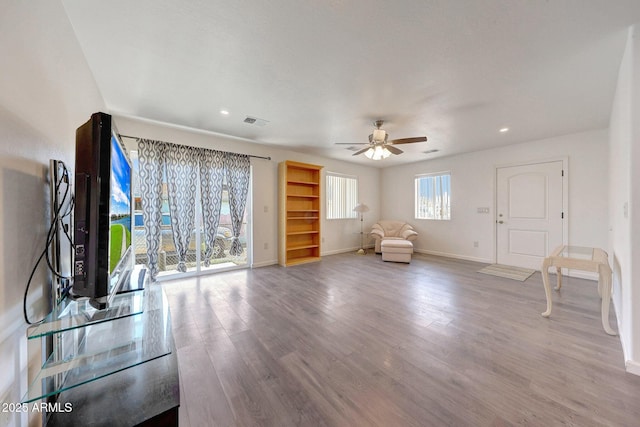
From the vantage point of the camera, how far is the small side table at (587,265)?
213 cm

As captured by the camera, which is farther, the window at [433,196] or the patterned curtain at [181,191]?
the window at [433,196]

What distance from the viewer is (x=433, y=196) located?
19.7 ft

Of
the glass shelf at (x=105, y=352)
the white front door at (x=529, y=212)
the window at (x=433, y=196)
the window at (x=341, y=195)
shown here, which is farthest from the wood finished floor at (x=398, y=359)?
the window at (x=341, y=195)

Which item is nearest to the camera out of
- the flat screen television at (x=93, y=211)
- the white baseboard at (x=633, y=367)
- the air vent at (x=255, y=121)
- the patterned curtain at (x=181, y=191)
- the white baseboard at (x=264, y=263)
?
the flat screen television at (x=93, y=211)

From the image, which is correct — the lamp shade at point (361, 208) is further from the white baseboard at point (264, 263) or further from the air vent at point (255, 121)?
the air vent at point (255, 121)

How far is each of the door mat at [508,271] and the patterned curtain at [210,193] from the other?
16.6ft

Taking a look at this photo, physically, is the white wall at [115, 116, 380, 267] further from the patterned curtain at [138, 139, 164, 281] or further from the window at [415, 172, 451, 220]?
the window at [415, 172, 451, 220]

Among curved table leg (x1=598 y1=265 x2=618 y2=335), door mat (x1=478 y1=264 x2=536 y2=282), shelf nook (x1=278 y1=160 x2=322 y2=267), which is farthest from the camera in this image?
shelf nook (x1=278 y1=160 x2=322 y2=267)

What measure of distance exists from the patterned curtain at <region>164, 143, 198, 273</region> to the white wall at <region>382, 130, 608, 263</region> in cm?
537

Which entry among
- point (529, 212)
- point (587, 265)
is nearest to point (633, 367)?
point (587, 265)

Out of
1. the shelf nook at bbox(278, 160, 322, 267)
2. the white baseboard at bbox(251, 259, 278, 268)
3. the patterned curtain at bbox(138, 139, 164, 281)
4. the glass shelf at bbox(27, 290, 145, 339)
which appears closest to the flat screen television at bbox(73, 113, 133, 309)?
the glass shelf at bbox(27, 290, 145, 339)

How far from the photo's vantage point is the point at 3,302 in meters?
0.88

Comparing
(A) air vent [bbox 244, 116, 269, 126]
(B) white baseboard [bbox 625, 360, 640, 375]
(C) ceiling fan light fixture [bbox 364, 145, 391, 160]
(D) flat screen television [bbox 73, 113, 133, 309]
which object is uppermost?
(A) air vent [bbox 244, 116, 269, 126]

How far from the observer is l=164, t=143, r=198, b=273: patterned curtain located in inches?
143
